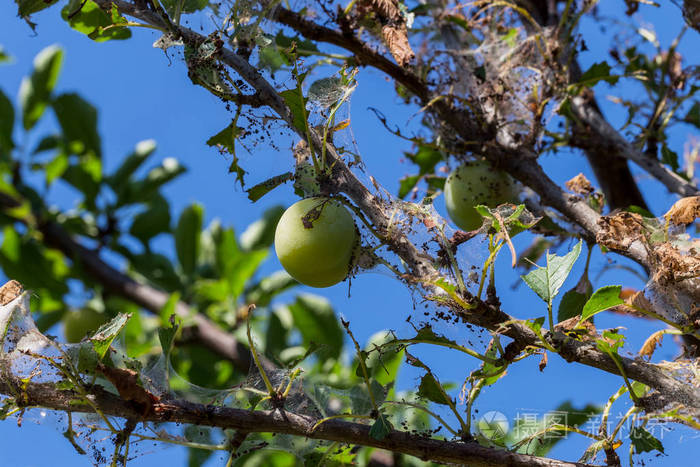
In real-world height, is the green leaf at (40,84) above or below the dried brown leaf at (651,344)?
above

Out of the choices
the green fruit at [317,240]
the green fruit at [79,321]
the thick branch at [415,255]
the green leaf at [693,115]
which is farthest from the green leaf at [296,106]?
the green fruit at [79,321]

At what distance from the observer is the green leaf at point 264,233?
9.98 ft

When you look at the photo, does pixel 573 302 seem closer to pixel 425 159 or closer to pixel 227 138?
pixel 425 159

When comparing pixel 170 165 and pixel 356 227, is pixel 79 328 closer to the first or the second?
pixel 170 165

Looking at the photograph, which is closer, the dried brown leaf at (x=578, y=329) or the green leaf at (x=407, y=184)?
the dried brown leaf at (x=578, y=329)

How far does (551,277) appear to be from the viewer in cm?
100

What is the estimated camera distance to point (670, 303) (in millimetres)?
1156

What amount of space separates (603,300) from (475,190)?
0.66 meters

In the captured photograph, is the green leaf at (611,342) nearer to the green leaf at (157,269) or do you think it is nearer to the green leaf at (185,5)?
the green leaf at (185,5)

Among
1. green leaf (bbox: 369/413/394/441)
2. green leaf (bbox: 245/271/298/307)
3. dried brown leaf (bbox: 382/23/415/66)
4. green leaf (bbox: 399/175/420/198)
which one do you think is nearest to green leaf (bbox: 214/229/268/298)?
green leaf (bbox: 245/271/298/307)

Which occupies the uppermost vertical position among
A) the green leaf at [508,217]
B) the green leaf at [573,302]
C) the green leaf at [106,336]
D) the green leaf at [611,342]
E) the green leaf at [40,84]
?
Answer: the green leaf at [40,84]

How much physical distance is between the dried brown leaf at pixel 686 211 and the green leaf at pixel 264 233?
6.69 ft

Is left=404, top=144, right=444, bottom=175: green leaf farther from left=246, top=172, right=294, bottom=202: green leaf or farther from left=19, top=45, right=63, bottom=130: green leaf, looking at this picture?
left=19, top=45, right=63, bottom=130: green leaf

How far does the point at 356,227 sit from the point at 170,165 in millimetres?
2346
